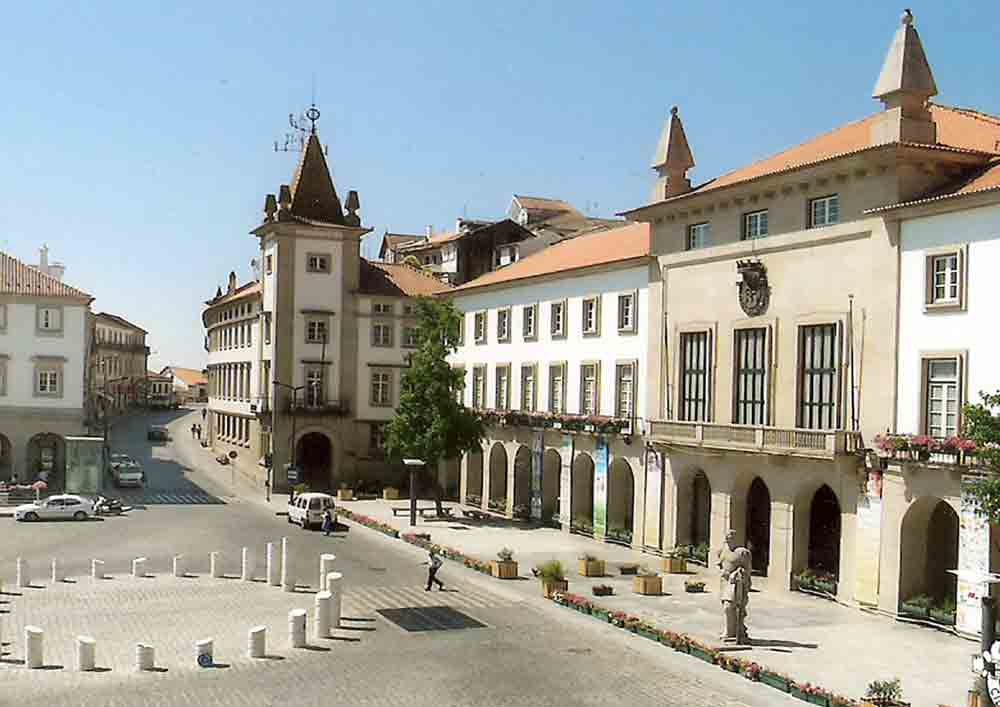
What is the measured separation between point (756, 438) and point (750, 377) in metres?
2.89

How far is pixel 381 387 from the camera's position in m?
72.9


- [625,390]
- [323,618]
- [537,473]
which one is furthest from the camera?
[537,473]

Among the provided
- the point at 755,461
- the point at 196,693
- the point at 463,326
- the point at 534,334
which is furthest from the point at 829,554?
the point at 463,326

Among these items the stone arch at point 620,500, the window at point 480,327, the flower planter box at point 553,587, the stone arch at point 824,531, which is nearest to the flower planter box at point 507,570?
the flower planter box at point 553,587

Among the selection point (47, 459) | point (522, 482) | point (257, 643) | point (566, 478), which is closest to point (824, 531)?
point (566, 478)

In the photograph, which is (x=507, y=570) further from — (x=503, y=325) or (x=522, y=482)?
(x=503, y=325)

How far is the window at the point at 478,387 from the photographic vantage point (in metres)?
62.2

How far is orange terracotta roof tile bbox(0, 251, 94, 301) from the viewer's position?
6381 centimetres

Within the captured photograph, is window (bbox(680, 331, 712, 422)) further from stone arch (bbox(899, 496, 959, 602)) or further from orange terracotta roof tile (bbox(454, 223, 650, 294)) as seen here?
stone arch (bbox(899, 496, 959, 602))

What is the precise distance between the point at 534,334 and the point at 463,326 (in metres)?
9.17

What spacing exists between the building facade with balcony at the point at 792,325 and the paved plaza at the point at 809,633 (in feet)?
5.41

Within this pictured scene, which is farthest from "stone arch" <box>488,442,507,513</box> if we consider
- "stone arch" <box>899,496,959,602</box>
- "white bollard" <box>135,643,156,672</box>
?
"white bollard" <box>135,643,156,672</box>

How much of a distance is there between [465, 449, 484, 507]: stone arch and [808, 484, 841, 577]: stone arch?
84.3 ft

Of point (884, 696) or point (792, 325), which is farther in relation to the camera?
point (792, 325)
